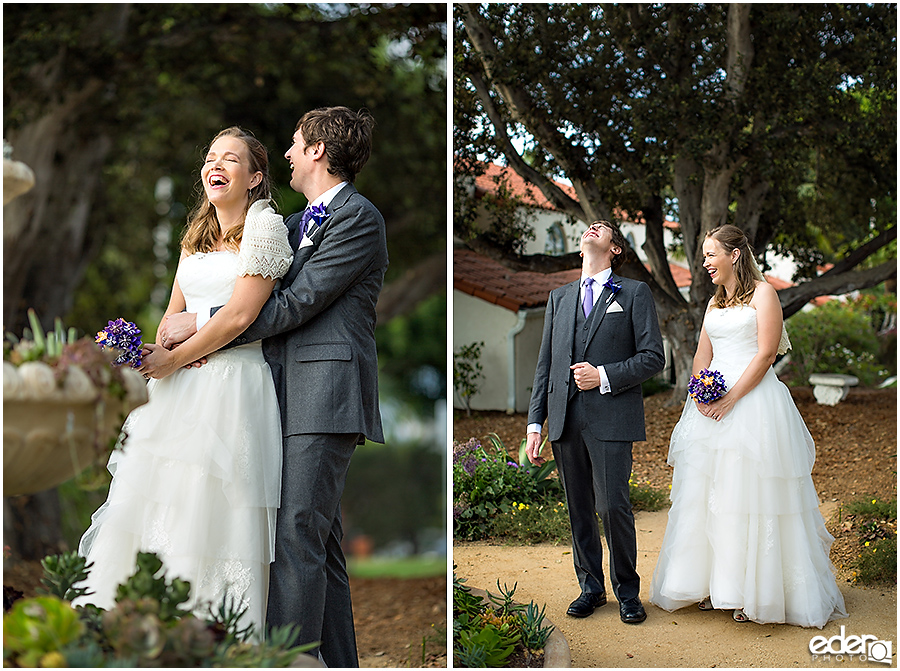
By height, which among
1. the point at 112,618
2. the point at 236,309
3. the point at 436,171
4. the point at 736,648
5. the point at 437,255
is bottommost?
the point at 736,648

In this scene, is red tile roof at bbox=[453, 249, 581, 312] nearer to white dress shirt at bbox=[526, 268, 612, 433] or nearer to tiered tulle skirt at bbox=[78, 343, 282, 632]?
white dress shirt at bbox=[526, 268, 612, 433]

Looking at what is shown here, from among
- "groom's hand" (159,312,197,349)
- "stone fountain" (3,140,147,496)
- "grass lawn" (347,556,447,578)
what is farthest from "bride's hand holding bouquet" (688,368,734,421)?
"grass lawn" (347,556,447,578)

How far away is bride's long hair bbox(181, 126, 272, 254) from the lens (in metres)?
2.48

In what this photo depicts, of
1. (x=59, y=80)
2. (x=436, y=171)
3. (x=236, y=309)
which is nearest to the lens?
(x=236, y=309)

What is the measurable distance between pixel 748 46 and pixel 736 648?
2.52 metres

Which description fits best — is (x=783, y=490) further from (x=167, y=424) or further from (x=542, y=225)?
(x=167, y=424)

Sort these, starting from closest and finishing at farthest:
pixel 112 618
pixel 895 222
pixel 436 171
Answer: pixel 112 618 → pixel 895 222 → pixel 436 171

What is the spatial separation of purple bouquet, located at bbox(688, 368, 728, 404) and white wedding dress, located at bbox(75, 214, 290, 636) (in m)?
1.59

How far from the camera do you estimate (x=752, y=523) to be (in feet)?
9.47

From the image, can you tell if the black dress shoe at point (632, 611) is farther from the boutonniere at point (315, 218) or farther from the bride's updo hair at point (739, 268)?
the boutonniere at point (315, 218)

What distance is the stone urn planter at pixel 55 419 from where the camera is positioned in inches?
55.4

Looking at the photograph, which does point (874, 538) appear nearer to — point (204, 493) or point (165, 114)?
point (204, 493)

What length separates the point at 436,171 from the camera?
727 centimetres

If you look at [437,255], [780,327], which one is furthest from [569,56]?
[437,255]
